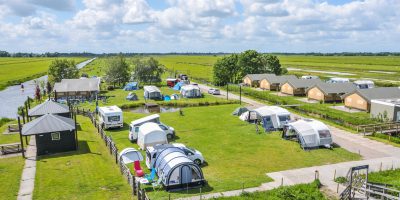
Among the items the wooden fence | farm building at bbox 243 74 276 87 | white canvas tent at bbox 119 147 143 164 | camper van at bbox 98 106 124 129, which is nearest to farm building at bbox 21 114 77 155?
the wooden fence

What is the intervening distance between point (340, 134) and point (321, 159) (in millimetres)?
9198

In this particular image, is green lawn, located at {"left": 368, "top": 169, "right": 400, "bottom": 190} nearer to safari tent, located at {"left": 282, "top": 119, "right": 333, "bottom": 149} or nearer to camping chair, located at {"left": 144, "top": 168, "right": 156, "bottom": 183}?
safari tent, located at {"left": 282, "top": 119, "right": 333, "bottom": 149}

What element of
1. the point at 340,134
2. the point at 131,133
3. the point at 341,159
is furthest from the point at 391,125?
the point at 131,133

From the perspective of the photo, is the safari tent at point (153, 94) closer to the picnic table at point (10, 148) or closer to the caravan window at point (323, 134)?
the picnic table at point (10, 148)

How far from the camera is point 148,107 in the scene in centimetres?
5088

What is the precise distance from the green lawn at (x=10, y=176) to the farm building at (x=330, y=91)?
44.8 metres

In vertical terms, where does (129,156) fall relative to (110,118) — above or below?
below

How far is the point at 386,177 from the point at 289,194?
7825 mm

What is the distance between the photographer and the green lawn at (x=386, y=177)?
20117 millimetres

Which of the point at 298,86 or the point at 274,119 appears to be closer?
the point at 274,119

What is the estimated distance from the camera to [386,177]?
69.2 ft

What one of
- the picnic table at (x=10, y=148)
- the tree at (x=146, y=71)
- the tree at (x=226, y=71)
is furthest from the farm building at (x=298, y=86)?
the picnic table at (x=10, y=148)

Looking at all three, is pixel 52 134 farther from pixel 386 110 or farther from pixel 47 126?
pixel 386 110

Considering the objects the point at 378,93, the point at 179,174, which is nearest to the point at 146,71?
the point at 378,93
